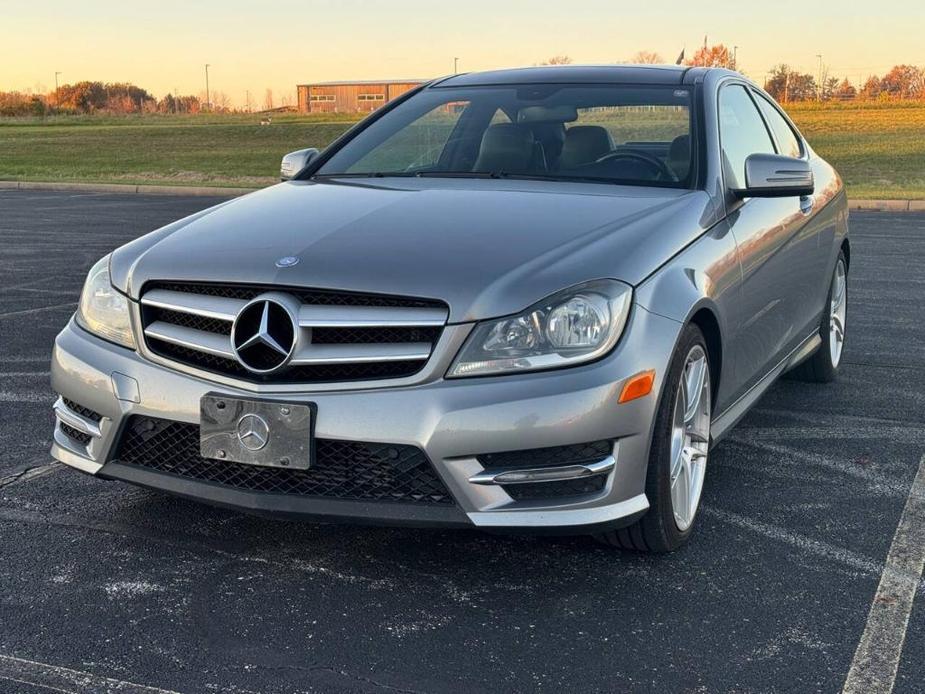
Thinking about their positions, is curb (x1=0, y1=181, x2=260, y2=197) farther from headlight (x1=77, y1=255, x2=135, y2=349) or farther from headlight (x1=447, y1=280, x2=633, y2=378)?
headlight (x1=447, y1=280, x2=633, y2=378)

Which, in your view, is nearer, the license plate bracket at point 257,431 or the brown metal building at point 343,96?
the license plate bracket at point 257,431

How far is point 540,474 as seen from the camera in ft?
10.8

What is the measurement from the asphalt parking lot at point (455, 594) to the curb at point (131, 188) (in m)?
17.0

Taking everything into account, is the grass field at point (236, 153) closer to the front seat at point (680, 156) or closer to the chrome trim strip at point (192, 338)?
the front seat at point (680, 156)

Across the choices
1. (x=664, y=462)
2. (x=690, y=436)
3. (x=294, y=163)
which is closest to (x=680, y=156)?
(x=690, y=436)

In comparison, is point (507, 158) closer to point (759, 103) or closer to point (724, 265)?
point (724, 265)

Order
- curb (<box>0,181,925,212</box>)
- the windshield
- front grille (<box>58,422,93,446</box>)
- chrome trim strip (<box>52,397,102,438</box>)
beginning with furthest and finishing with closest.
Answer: curb (<box>0,181,925,212</box>) < the windshield < front grille (<box>58,422,93,446</box>) < chrome trim strip (<box>52,397,102,438</box>)

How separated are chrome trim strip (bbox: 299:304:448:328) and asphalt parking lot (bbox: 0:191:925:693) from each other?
2.64 ft

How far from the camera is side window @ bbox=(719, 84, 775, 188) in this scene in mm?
4759

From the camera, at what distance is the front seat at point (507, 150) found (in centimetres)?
486

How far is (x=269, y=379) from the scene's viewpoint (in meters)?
3.37

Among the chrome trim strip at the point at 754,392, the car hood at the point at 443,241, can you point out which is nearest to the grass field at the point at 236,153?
the chrome trim strip at the point at 754,392

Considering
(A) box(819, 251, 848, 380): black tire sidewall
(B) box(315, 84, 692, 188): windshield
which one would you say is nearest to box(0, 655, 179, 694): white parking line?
(B) box(315, 84, 692, 188): windshield

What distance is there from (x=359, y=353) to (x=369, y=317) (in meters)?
0.11
